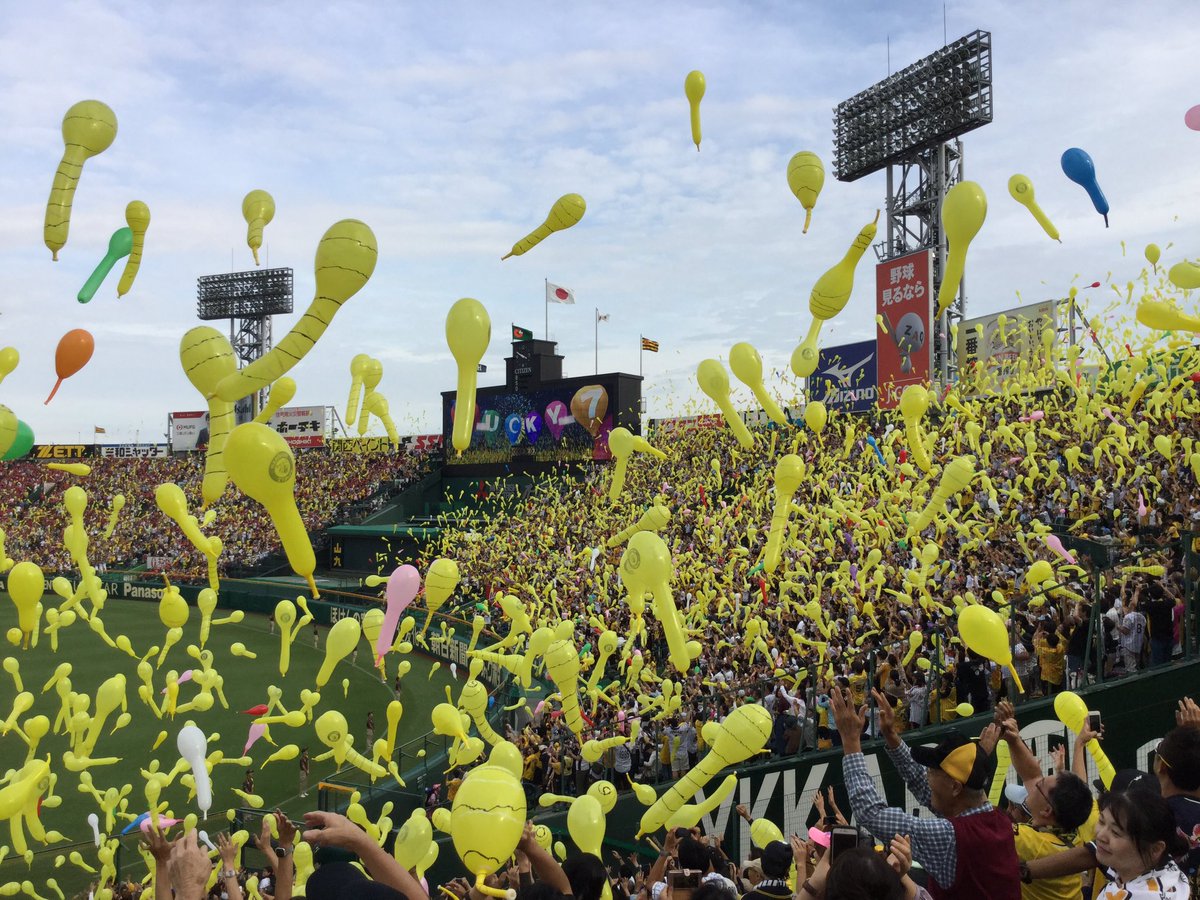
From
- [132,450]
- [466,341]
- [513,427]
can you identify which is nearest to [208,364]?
[466,341]

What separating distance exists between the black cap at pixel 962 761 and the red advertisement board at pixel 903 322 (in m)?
21.6

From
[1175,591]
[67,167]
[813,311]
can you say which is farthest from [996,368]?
[67,167]

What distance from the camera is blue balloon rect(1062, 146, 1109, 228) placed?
22.6 ft

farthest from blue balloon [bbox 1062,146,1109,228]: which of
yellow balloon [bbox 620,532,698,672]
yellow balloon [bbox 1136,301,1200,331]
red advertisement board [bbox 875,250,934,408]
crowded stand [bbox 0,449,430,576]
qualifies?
crowded stand [bbox 0,449,430,576]

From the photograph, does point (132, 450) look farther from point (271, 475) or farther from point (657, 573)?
point (271, 475)

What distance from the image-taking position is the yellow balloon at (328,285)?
3.92 metres

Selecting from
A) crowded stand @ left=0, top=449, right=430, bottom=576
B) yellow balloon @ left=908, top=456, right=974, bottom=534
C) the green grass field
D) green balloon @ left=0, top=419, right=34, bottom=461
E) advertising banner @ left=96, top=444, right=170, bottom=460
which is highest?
advertising banner @ left=96, top=444, right=170, bottom=460

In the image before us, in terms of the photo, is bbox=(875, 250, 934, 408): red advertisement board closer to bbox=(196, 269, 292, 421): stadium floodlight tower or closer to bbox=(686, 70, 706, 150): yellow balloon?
bbox=(686, 70, 706, 150): yellow balloon

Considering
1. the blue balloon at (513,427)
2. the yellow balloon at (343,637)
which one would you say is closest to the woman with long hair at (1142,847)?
the yellow balloon at (343,637)

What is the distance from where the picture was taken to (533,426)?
108 feet

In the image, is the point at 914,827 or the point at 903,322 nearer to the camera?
the point at 914,827

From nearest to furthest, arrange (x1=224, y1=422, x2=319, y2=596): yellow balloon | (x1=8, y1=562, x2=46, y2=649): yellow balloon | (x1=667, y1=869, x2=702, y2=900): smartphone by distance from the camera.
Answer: (x1=667, y1=869, x2=702, y2=900): smartphone < (x1=224, y1=422, x2=319, y2=596): yellow balloon < (x1=8, y1=562, x2=46, y2=649): yellow balloon

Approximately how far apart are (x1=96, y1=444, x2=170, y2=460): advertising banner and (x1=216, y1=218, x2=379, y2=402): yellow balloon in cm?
5605

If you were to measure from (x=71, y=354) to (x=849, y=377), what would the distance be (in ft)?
70.0
